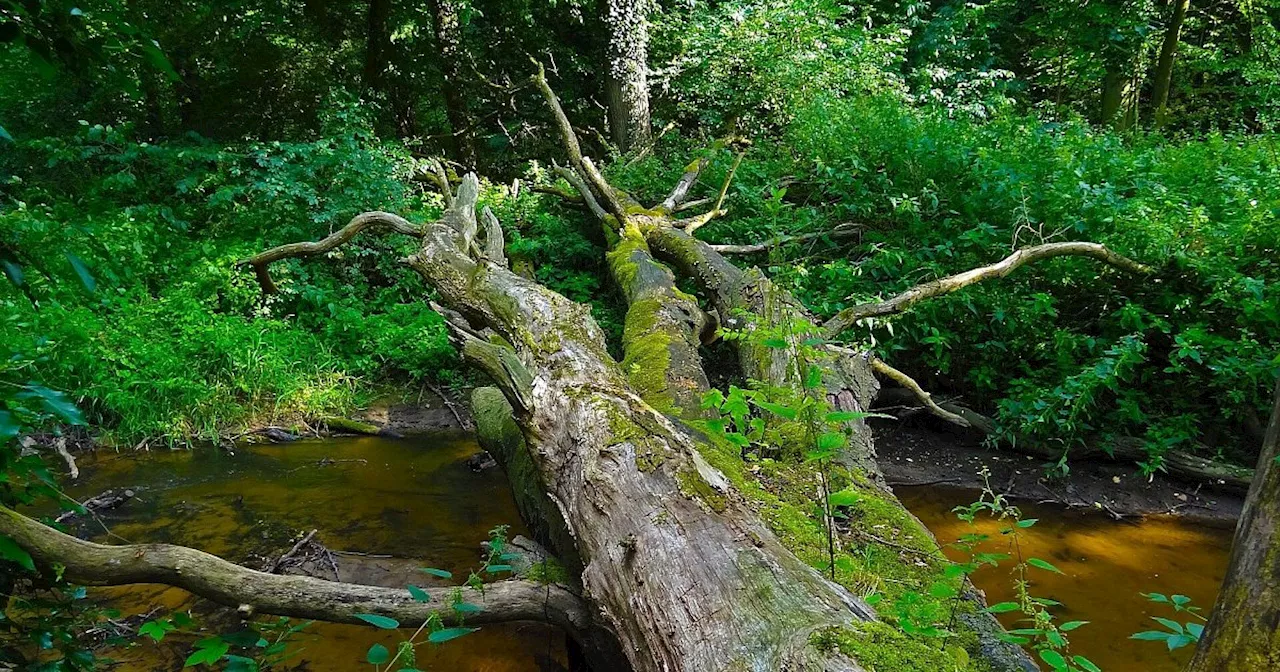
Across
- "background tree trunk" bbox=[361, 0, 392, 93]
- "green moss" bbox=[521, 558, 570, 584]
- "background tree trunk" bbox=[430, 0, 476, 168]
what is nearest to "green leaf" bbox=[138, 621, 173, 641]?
"green moss" bbox=[521, 558, 570, 584]

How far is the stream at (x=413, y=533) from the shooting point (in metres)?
3.15

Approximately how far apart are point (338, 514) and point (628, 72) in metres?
6.86

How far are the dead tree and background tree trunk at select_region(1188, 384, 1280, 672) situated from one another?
0.65 metres

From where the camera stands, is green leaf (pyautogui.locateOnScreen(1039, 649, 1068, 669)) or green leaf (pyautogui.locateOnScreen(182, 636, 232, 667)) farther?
green leaf (pyautogui.locateOnScreen(182, 636, 232, 667))

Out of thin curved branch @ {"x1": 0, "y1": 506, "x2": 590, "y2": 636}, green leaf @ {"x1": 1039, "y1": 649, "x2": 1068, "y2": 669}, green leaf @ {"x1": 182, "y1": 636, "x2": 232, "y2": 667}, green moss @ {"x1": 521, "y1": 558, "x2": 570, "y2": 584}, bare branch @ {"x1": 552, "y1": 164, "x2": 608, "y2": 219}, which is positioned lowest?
green moss @ {"x1": 521, "y1": 558, "x2": 570, "y2": 584}

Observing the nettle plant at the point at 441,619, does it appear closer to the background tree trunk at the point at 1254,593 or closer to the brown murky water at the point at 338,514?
the brown murky water at the point at 338,514

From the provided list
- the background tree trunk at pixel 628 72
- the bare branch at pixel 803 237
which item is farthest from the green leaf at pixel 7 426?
the background tree trunk at pixel 628 72

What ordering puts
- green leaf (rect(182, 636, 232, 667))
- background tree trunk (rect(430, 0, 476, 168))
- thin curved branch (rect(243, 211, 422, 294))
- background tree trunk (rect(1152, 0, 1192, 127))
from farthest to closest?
1. background tree trunk (rect(430, 0, 476, 168))
2. background tree trunk (rect(1152, 0, 1192, 127))
3. thin curved branch (rect(243, 211, 422, 294))
4. green leaf (rect(182, 636, 232, 667))

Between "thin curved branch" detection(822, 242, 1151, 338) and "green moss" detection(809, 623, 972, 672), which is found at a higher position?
"thin curved branch" detection(822, 242, 1151, 338)

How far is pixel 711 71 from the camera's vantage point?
29.9ft

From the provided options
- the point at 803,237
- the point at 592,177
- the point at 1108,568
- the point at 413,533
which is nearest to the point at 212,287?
the point at 592,177

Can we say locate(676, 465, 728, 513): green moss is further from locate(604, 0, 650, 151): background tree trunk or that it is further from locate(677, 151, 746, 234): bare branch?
locate(604, 0, 650, 151): background tree trunk

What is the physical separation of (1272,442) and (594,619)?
1.91m

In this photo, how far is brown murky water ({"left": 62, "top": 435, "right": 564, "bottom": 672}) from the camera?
3.15m
